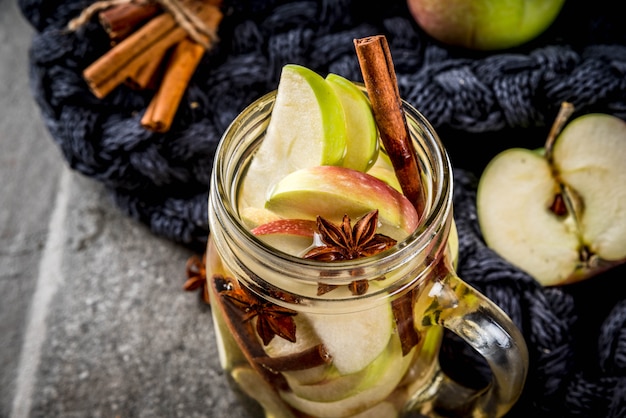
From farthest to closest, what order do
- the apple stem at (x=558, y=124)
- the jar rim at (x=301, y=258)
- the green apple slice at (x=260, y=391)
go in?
the apple stem at (x=558, y=124), the green apple slice at (x=260, y=391), the jar rim at (x=301, y=258)

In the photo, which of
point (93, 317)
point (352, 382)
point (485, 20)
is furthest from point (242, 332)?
point (485, 20)

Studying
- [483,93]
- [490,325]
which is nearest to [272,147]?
[490,325]

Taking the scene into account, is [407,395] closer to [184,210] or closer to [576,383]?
[576,383]

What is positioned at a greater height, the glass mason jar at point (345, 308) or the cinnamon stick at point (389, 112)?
the cinnamon stick at point (389, 112)

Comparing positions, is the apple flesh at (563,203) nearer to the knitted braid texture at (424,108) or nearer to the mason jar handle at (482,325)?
the knitted braid texture at (424,108)

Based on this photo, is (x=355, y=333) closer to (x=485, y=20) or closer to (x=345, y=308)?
(x=345, y=308)

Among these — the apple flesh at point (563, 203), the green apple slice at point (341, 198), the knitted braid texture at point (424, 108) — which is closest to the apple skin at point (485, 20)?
the knitted braid texture at point (424, 108)

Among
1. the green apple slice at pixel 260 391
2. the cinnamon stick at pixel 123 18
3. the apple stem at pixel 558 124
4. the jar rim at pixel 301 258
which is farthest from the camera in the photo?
the cinnamon stick at pixel 123 18
